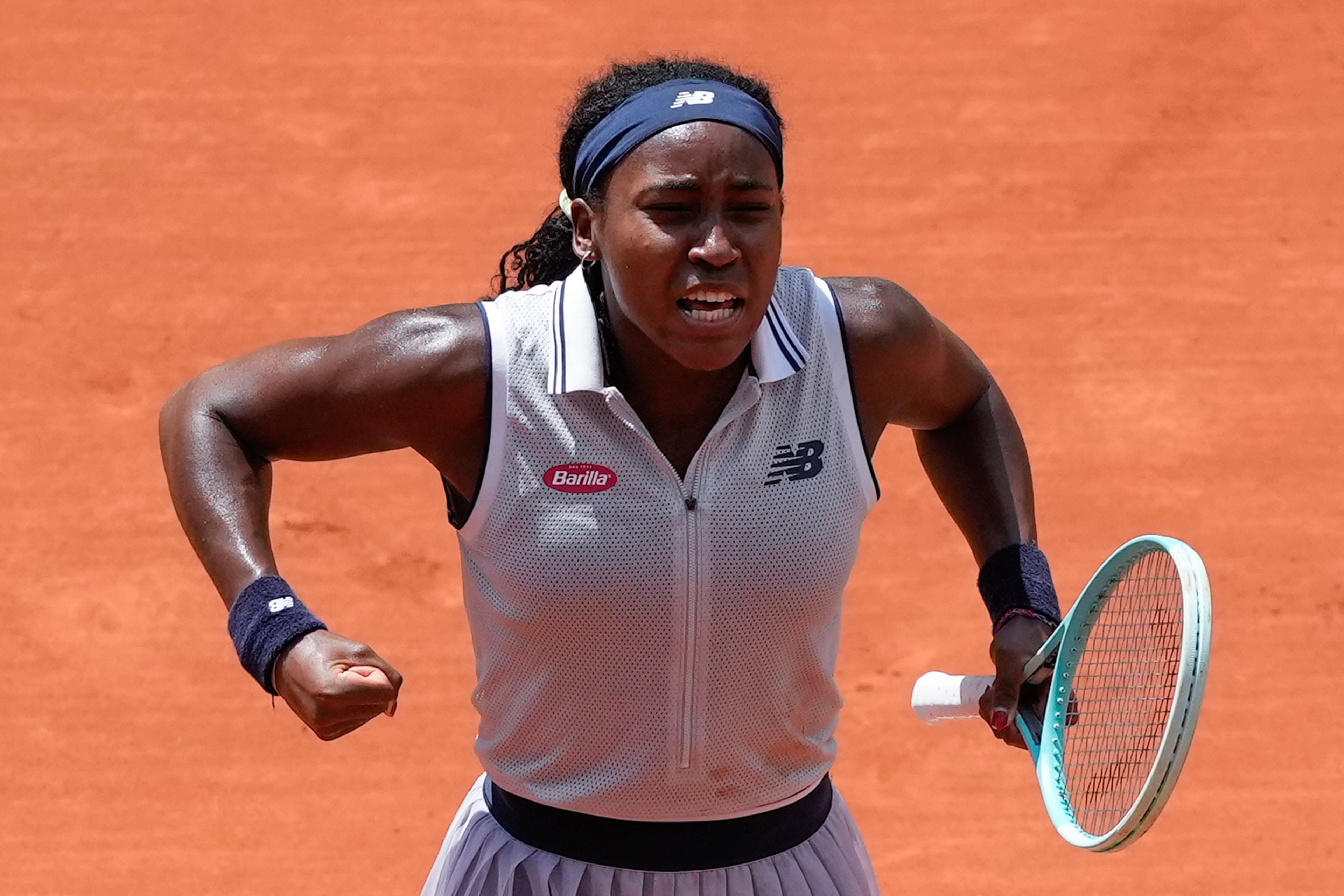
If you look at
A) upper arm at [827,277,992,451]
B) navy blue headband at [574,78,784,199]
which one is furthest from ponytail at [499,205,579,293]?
upper arm at [827,277,992,451]

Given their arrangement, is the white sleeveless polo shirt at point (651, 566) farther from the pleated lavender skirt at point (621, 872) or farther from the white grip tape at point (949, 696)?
the white grip tape at point (949, 696)

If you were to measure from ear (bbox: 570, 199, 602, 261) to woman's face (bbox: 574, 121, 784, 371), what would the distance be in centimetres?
11

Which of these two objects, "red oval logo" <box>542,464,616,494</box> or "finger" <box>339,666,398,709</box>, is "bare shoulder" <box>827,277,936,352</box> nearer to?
"red oval logo" <box>542,464,616,494</box>

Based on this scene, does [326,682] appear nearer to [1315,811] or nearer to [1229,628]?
[1315,811]

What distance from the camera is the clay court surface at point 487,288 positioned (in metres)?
5.58

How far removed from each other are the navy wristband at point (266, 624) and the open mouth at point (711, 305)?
694mm

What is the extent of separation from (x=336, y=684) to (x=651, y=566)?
489 mm

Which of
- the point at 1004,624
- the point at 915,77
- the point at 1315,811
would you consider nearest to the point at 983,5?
the point at 915,77

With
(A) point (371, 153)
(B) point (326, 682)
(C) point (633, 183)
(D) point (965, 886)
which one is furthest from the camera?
(A) point (371, 153)

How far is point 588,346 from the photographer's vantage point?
2.86m

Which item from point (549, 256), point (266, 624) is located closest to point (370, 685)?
point (266, 624)

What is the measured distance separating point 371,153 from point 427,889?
215 inches

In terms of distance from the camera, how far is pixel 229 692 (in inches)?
235

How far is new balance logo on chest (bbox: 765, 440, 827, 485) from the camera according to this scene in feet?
9.50
